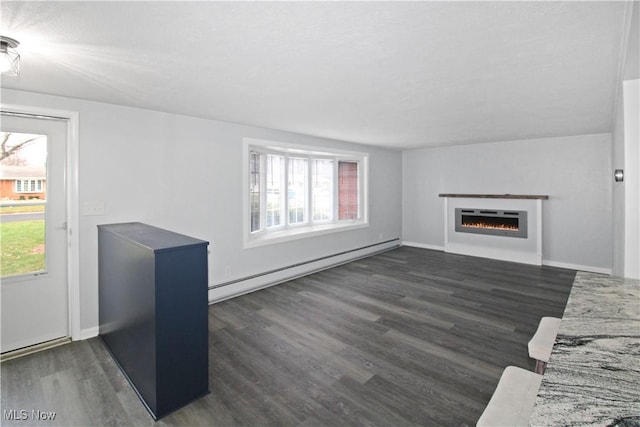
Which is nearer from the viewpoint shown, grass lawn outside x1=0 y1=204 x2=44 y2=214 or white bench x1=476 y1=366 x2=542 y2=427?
white bench x1=476 y1=366 x2=542 y2=427

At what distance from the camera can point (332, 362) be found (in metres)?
2.69

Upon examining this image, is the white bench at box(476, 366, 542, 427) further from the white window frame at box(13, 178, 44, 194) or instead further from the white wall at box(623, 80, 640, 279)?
the white window frame at box(13, 178, 44, 194)

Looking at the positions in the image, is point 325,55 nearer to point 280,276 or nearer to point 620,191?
point 620,191

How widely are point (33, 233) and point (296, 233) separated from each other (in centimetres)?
319

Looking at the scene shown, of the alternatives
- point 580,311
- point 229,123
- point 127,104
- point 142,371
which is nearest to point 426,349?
point 580,311

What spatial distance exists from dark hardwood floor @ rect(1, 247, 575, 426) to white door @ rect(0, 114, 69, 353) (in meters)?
0.32

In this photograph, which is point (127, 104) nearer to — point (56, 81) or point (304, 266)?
point (56, 81)

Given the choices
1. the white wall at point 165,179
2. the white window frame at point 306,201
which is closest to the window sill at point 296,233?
the white window frame at point 306,201

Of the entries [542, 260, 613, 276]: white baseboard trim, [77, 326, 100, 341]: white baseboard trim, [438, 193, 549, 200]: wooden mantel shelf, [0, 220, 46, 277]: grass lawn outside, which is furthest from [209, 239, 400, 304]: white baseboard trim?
[542, 260, 613, 276]: white baseboard trim

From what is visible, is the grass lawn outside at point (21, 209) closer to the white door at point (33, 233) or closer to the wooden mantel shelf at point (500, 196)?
the white door at point (33, 233)

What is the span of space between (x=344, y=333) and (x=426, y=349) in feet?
2.58

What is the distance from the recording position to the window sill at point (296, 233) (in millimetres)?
4601

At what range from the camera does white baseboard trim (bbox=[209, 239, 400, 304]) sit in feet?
13.6

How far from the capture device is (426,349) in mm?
2895
